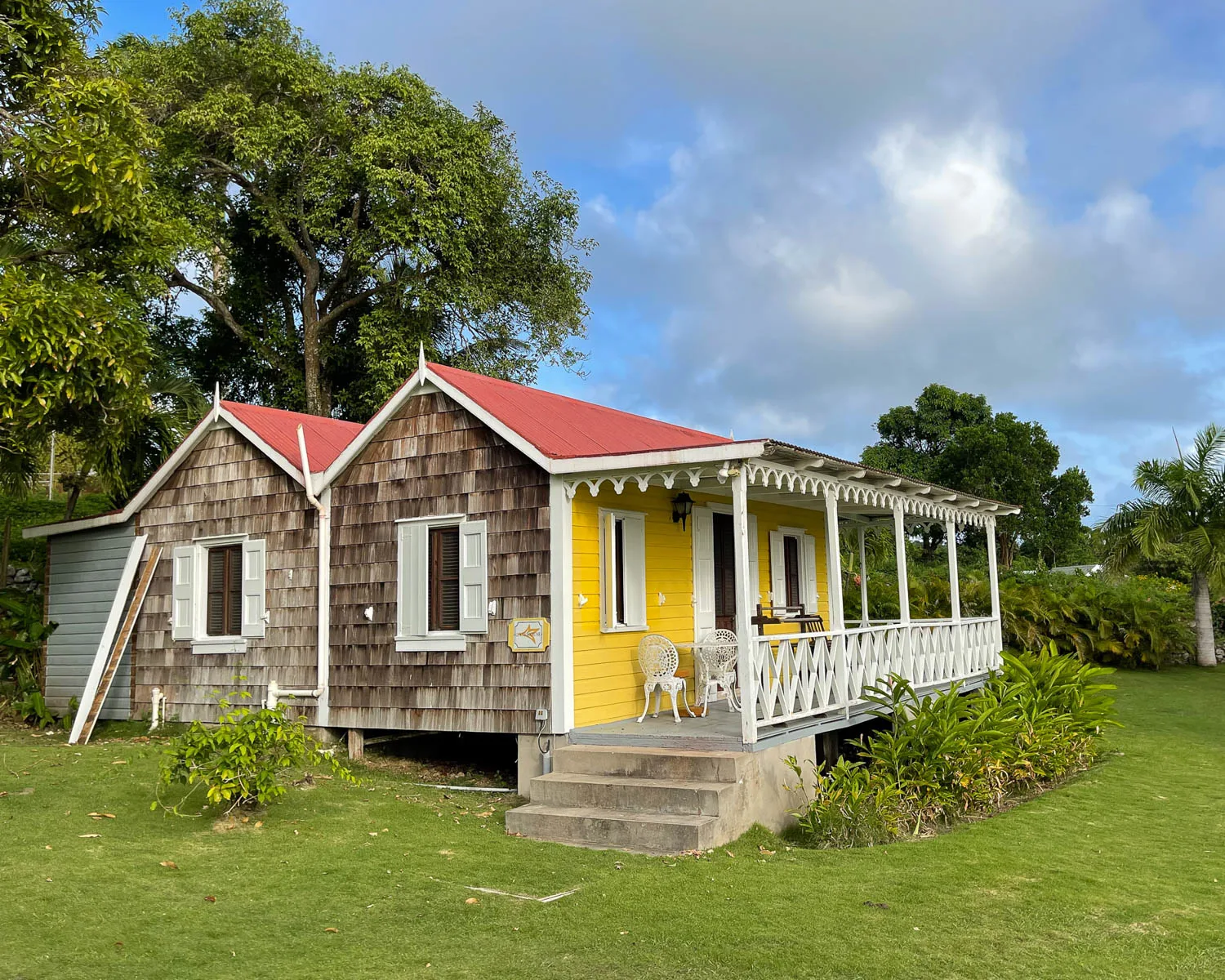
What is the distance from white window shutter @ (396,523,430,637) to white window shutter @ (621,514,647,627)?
7.08 ft

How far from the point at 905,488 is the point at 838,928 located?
7149 mm

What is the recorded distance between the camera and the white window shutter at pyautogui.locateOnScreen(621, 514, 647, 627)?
37.2 ft

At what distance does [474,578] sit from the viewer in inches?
432

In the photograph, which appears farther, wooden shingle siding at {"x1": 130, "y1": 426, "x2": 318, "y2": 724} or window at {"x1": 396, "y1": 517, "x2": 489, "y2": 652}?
wooden shingle siding at {"x1": 130, "y1": 426, "x2": 318, "y2": 724}

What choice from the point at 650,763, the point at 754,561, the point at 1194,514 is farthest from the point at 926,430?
the point at 650,763

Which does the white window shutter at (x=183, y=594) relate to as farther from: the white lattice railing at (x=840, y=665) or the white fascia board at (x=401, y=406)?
the white lattice railing at (x=840, y=665)

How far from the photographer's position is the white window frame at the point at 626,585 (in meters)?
10.9

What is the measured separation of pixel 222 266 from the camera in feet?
89.2

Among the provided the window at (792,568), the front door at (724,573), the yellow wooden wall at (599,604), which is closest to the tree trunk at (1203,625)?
the window at (792,568)

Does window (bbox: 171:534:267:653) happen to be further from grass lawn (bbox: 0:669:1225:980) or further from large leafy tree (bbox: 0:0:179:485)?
grass lawn (bbox: 0:669:1225:980)

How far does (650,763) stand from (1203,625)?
16.5 meters

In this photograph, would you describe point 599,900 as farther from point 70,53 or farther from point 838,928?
point 70,53

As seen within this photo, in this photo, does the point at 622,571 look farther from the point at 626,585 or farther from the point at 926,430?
the point at 926,430

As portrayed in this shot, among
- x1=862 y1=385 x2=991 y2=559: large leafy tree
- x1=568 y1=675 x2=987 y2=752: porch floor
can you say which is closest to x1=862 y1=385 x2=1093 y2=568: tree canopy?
x1=862 y1=385 x2=991 y2=559: large leafy tree
